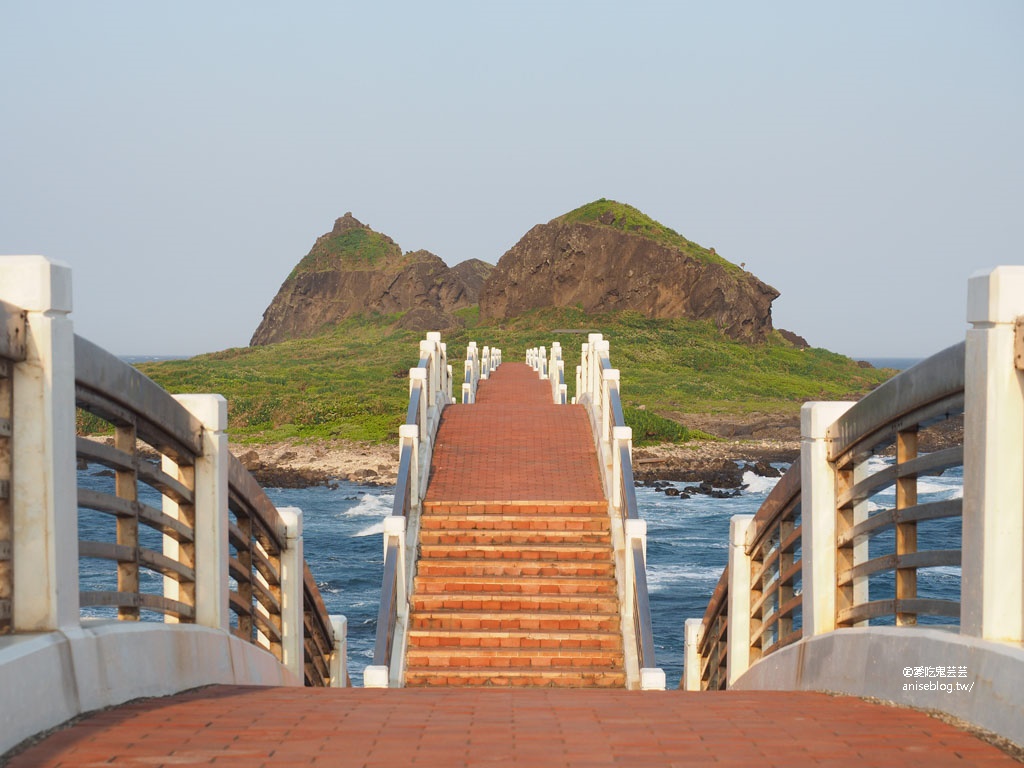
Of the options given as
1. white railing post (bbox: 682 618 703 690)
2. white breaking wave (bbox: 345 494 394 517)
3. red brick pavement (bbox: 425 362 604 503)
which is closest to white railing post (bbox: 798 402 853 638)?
white railing post (bbox: 682 618 703 690)

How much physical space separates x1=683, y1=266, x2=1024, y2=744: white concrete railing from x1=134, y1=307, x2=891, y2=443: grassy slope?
145ft

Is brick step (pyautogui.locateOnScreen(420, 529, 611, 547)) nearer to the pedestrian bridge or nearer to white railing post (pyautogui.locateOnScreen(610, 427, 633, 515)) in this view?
white railing post (pyautogui.locateOnScreen(610, 427, 633, 515))

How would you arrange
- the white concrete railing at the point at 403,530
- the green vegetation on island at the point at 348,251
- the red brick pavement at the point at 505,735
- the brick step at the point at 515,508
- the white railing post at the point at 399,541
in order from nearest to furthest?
1. the red brick pavement at the point at 505,735
2. the white concrete railing at the point at 403,530
3. the white railing post at the point at 399,541
4. the brick step at the point at 515,508
5. the green vegetation on island at the point at 348,251

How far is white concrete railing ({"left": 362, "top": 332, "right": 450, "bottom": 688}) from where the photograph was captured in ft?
31.0

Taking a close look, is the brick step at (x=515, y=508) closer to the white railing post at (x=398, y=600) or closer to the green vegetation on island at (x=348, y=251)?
the white railing post at (x=398, y=600)

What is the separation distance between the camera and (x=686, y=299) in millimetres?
79438

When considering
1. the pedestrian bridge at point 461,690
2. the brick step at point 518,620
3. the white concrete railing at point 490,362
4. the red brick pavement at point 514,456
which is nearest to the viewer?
the pedestrian bridge at point 461,690

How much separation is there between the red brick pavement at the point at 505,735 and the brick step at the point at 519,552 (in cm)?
679

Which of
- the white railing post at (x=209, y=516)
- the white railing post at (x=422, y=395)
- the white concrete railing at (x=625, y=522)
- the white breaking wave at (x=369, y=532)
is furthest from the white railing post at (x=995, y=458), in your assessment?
the white breaking wave at (x=369, y=532)

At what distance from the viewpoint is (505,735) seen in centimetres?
383

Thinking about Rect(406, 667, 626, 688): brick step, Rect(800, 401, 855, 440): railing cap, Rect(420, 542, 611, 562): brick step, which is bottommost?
Rect(406, 667, 626, 688): brick step

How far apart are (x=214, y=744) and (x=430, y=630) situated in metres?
7.11

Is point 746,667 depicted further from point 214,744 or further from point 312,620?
point 214,744

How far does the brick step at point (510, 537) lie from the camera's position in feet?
39.0
